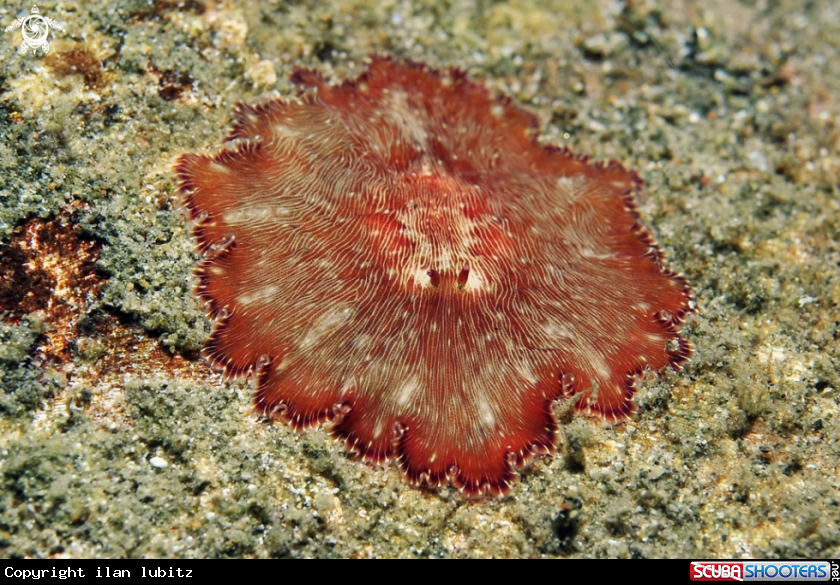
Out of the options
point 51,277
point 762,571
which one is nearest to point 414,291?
point 51,277

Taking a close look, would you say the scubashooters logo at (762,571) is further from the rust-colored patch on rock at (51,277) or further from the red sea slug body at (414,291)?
the rust-colored patch on rock at (51,277)

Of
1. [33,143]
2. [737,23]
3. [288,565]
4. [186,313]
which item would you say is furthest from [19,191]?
[737,23]

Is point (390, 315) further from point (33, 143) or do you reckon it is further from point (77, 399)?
point (33, 143)

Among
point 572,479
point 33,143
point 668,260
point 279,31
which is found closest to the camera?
point 572,479

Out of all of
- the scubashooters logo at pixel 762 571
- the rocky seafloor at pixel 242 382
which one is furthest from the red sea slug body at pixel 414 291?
the scubashooters logo at pixel 762 571

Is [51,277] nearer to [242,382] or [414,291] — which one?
[242,382]

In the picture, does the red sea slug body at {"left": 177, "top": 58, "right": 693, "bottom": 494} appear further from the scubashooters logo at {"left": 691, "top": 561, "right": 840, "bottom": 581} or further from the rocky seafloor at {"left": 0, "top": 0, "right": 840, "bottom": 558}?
the scubashooters logo at {"left": 691, "top": 561, "right": 840, "bottom": 581}

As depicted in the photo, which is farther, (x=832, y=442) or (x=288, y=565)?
(x=832, y=442)
